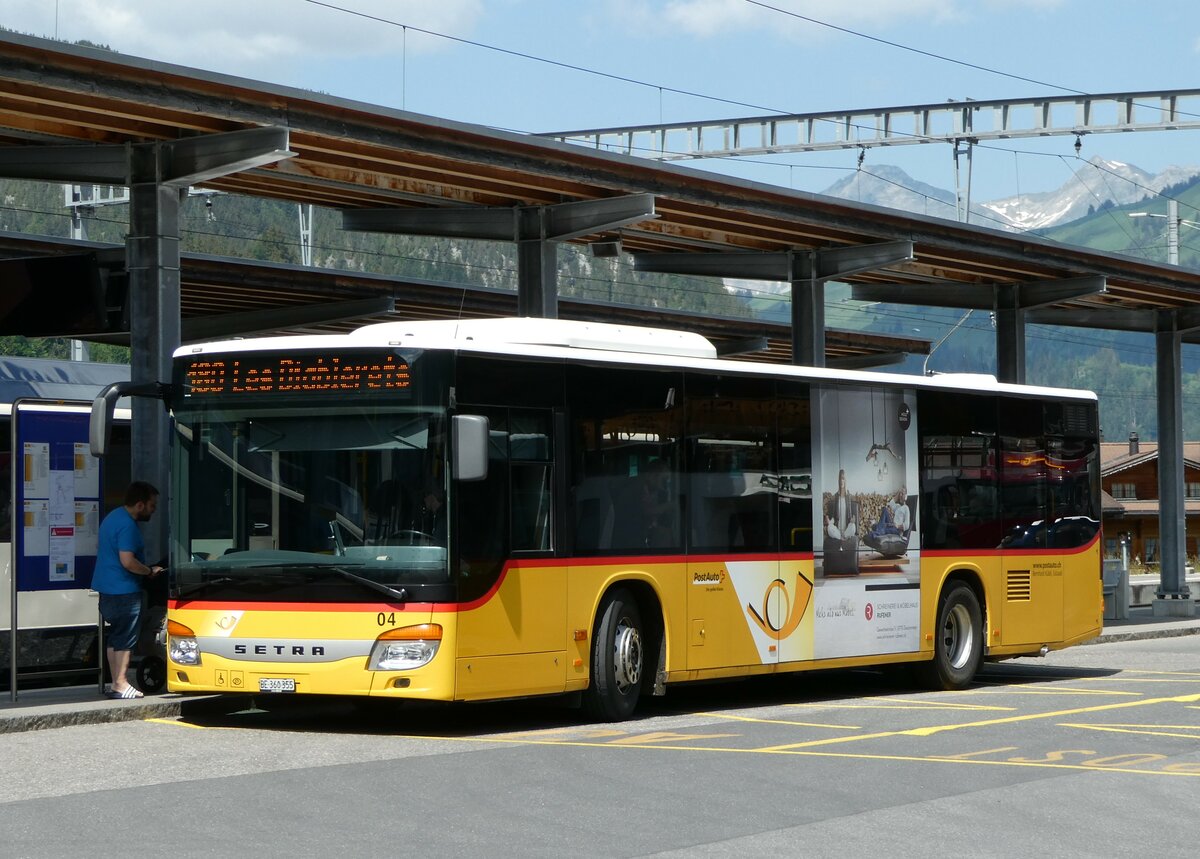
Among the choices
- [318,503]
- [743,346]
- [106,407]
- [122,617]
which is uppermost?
[743,346]

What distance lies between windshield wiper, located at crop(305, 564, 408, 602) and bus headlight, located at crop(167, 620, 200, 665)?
1219 millimetres

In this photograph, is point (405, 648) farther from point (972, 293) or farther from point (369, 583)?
point (972, 293)

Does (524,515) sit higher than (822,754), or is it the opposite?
(524,515)

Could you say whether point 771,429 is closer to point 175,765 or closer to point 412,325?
point 412,325

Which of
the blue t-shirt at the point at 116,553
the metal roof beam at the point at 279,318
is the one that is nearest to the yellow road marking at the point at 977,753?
the blue t-shirt at the point at 116,553

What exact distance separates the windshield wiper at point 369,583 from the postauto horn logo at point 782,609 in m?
3.89

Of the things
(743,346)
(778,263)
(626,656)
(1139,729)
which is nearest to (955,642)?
(1139,729)

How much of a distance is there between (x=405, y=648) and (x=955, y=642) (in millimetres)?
7556

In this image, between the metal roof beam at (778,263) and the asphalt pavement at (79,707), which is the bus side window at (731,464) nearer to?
the asphalt pavement at (79,707)

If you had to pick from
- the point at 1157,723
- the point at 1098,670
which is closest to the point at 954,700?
the point at 1157,723

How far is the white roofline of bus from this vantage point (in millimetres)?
13328

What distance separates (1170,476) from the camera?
33.7m

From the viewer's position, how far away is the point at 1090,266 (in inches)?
1171

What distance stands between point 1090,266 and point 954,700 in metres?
14.4
